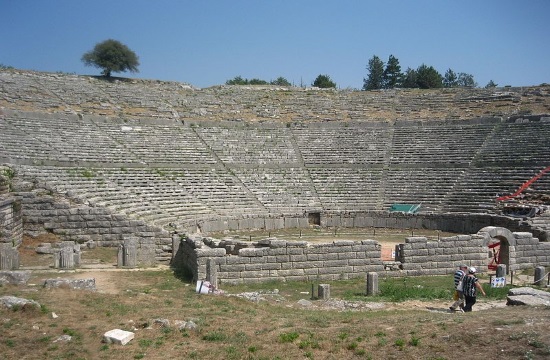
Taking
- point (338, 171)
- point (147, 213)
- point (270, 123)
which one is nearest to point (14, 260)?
point (147, 213)

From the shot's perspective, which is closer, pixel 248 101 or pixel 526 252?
pixel 526 252

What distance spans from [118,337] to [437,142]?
102 ft

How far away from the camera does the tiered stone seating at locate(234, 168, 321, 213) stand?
3123 cm

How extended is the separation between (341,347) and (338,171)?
26232 mm

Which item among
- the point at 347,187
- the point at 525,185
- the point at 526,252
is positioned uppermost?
the point at 525,185

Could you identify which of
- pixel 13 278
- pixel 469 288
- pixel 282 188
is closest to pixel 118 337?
pixel 13 278

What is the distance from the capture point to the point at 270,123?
40344 mm

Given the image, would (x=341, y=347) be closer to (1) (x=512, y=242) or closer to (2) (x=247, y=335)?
(2) (x=247, y=335)

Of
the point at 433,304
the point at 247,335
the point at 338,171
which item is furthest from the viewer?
the point at 338,171

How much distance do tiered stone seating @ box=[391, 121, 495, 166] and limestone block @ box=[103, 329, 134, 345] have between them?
27.8 meters

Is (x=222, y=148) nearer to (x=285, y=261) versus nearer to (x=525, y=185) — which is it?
(x=525, y=185)

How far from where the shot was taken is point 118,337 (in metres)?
9.52

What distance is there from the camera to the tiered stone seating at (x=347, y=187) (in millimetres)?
31659

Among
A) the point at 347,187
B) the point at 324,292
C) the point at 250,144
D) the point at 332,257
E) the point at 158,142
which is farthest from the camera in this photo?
the point at 250,144
